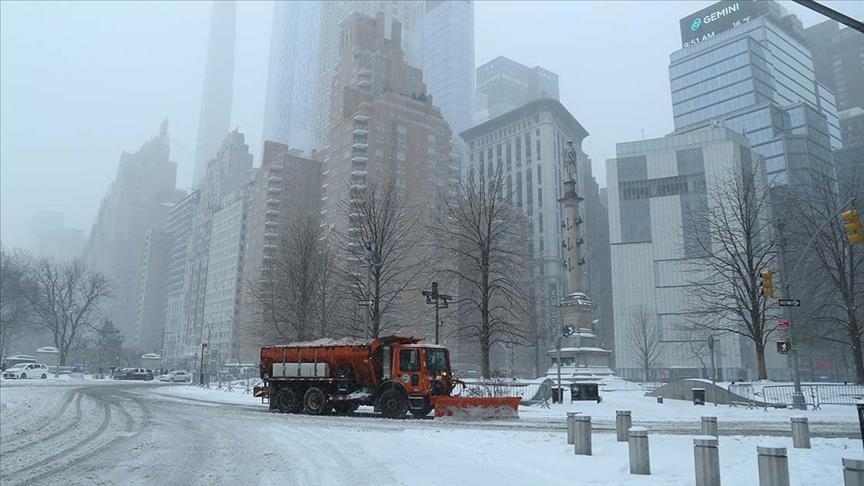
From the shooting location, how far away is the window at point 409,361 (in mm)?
19859

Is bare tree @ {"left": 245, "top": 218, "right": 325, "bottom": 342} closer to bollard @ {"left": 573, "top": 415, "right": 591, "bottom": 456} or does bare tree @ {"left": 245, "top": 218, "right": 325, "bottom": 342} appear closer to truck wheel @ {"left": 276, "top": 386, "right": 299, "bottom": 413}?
truck wheel @ {"left": 276, "top": 386, "right": 299, "bottom": 413}

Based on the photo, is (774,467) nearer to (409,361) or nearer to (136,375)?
(409,361)

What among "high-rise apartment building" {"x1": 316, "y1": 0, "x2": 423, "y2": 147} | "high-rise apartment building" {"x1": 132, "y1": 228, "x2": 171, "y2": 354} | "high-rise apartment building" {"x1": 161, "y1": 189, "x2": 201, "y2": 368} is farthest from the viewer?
"high-rise apartment building" {"x1": 132, "y1": 228, "x2": 171, "y2": 354}

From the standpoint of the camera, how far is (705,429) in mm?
11047

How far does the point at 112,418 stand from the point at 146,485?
11.8m

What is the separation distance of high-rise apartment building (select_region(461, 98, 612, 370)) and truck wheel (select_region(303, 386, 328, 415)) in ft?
346

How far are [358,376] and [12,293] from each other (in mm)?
65208

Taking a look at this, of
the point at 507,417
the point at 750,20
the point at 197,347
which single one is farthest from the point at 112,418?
the point at 750,20

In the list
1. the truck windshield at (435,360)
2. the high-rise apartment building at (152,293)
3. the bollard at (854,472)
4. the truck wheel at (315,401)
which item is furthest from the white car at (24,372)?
the high-rise apartment building at (152,293)

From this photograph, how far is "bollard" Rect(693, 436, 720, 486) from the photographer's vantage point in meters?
7.02

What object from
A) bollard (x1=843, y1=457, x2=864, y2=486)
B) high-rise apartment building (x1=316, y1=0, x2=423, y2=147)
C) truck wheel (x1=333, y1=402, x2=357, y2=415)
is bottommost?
truck wheel (x1=333, y1=402, x2=357, y2=415)

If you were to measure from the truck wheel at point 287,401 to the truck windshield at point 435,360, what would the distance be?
5.38 meters

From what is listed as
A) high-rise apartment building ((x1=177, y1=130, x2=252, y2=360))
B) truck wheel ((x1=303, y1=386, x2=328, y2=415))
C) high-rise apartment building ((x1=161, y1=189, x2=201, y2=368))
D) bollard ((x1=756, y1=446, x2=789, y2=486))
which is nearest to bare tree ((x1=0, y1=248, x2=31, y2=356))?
high-rise apartment building ((x1=177, y1=130, x2=252, y2=360))

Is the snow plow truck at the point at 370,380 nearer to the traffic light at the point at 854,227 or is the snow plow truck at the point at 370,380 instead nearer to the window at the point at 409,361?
the window at the point at 409,361
